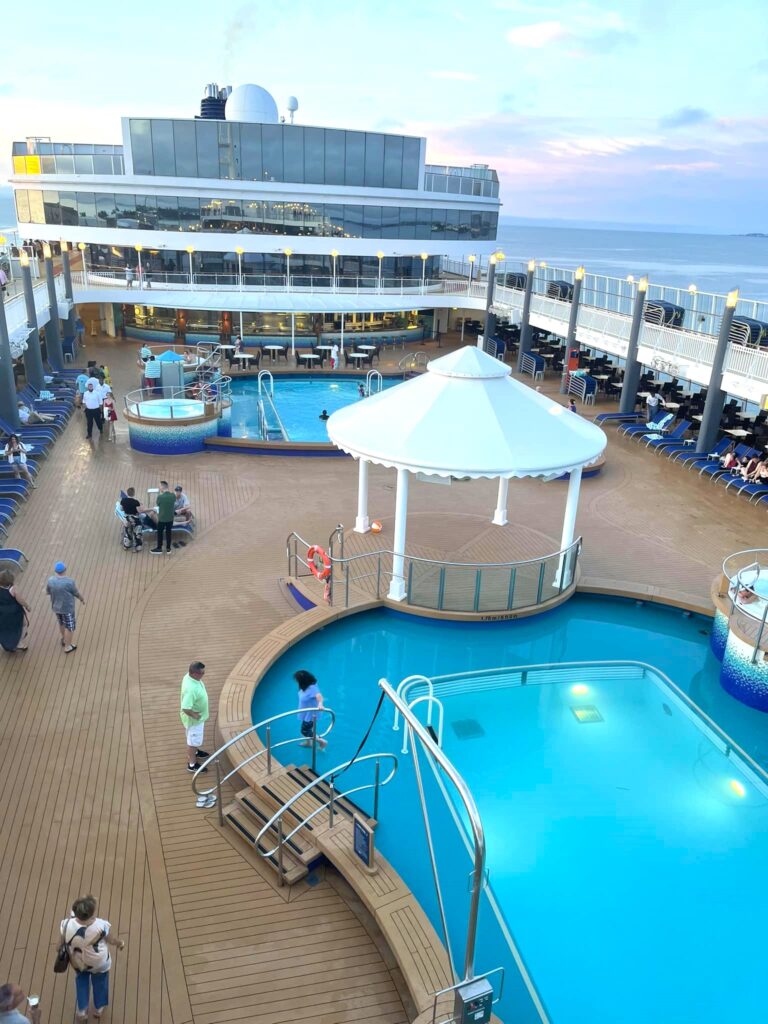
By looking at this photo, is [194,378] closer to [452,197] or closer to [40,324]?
[40,324]

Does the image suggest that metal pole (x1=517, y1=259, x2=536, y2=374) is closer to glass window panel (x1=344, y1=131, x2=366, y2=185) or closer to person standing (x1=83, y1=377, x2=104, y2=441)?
glass window panel (x1=344, y1=131, x2=366, y2=185)

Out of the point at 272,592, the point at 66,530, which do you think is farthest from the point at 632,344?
the point at 66,530

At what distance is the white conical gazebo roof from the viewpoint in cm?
1121

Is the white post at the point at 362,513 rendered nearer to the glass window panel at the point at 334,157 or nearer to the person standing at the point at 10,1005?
the person standing at the point at 10,1005

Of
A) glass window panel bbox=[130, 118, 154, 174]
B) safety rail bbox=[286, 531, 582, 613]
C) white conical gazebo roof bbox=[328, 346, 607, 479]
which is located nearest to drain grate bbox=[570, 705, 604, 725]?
safety rail bbox=[286, 531, 582, 613]

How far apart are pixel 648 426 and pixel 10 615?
19.1 m

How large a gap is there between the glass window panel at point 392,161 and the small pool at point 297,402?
1370cm

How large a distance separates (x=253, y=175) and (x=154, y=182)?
4874 mm

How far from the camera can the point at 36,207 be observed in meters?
38.5

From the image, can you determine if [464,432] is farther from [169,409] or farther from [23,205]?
[23,205]

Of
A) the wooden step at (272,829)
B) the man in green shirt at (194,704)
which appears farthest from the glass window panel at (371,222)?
the wooden step at (272,829)

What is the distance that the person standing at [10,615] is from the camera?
9.66 m

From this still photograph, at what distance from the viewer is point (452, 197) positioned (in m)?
39.9

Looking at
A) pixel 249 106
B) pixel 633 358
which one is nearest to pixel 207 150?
pixel 249 106
